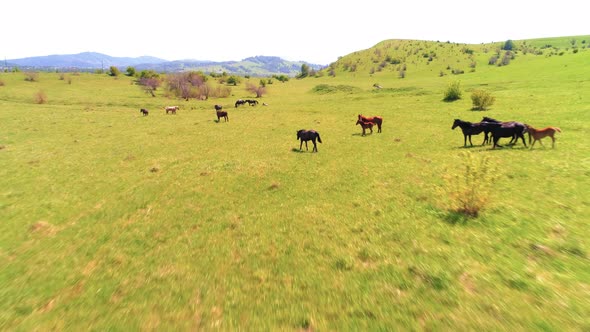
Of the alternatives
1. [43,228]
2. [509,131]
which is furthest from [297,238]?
[509,131]

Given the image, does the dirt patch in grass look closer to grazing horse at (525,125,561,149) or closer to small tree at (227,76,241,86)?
grazing horse at (525,125,561,149)

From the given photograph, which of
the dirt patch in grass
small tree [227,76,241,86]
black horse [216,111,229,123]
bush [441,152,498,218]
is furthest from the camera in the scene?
small tree [227,76,241,86]

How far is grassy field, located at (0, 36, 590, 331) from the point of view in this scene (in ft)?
21.0

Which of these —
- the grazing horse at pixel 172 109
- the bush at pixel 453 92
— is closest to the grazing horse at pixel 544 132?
the bush at pixel 453 92

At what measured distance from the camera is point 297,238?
386 inches

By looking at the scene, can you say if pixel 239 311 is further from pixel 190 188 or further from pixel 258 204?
pixel 190 188

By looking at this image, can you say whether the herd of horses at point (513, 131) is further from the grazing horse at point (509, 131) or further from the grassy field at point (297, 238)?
the grassy field at point (297, 238)

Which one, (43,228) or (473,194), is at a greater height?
(473,194)

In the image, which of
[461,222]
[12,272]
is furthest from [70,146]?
[461,222]

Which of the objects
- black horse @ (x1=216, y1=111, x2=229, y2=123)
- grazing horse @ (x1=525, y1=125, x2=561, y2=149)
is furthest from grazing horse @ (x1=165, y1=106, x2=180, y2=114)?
grazing horse @ (x1=525, y1=125, x2=561, y2=149)

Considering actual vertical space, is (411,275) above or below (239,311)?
above

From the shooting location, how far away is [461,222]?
9.67 m

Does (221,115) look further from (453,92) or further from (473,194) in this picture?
(453,92)

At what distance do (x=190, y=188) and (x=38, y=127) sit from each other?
32714 millimetres
